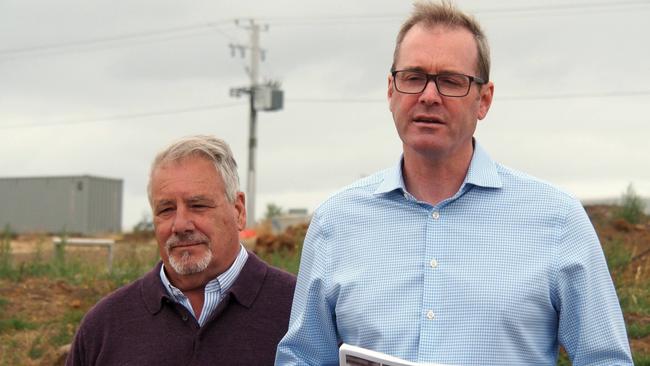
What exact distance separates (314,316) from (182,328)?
75cm

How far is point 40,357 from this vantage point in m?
11.4

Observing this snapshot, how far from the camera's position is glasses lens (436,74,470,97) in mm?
4164

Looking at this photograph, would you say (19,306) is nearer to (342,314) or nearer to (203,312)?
(203,312)

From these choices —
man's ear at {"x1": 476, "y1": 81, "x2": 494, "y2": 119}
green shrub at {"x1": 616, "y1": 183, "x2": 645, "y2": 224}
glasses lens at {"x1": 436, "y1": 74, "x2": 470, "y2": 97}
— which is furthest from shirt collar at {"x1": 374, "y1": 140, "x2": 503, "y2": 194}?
green shrub at {"x1": 616, "y1": 183, "x2": 645, "y2": 224}

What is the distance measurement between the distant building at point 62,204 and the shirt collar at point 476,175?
161ft

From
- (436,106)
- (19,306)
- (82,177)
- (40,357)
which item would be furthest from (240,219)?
(82,177)

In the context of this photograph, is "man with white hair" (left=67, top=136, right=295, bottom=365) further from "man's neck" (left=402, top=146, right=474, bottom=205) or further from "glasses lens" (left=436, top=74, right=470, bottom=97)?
"glasses lens" (left=436, top=74, right=470, bottom=97)

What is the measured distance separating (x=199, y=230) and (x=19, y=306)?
881 cm

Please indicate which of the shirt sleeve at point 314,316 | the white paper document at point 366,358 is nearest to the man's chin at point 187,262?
the shirt sleeve at point 314,316

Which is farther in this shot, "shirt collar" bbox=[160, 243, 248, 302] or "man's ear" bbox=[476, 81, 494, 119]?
"shirt collar" bbox=[160, 243, 248, 302]

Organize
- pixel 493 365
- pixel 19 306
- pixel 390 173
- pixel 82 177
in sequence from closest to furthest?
pixel 493 365, pixel 390 173, pixel 19 306, pixel 82 177

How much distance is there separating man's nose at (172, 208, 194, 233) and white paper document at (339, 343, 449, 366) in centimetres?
112

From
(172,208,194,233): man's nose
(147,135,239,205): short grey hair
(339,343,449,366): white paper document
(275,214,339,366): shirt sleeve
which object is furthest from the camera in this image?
(147,135,239,205): short grey hair

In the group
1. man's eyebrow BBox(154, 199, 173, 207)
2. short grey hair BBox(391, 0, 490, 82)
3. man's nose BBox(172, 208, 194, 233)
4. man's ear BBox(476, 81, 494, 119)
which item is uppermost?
short grey hair BBox(391, 0, 490, 82)
